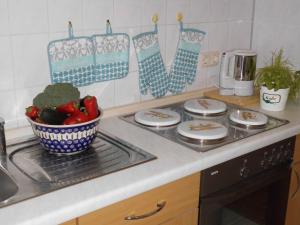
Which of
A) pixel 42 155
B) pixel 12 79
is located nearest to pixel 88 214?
pixel 42 155

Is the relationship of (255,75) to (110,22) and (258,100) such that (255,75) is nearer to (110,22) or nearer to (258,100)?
(258,100)

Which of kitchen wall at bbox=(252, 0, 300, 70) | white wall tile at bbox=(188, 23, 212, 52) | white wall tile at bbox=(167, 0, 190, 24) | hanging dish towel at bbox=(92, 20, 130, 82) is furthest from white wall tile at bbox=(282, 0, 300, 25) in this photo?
hanging dish towel at bbox=(92, 20, 130, 82)

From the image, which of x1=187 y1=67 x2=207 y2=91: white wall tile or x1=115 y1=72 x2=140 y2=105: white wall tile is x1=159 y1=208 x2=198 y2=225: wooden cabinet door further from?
x1=187 y1=67 x2=207 y2=91: white wall tile

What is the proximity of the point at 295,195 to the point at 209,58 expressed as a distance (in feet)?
2.55

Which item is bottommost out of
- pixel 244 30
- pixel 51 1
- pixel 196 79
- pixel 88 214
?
pixel 88 214

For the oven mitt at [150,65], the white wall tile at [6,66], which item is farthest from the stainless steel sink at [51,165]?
the oven mitt at [150,65]

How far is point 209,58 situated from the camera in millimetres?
2133

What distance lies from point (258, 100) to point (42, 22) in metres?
1.10

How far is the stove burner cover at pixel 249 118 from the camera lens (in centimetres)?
170

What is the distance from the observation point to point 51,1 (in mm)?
1516

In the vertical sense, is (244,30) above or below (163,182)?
above

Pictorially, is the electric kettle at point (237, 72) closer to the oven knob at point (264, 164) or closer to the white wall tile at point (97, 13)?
the oven knob at point (264, 164)

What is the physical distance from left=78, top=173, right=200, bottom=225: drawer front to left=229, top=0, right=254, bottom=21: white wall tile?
3.52ft

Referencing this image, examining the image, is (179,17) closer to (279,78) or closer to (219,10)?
(219,10)
